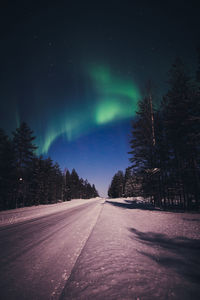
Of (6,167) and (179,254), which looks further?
(6,167)

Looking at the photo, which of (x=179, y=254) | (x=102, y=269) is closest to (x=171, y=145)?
(x=179, y=254)

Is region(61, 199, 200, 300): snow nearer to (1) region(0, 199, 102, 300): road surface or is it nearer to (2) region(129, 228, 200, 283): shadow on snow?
(2) region(129, 228, 200, 283): shadow on snow

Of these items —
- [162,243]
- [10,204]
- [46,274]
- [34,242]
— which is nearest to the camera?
[46,274]

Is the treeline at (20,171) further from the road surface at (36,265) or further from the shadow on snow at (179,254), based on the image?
the shadow on snow at (179,254)

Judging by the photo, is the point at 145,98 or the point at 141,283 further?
the point at 145,98

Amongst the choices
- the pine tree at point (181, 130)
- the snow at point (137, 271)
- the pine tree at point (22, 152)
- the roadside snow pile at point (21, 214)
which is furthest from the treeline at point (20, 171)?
the pine tree at point (181, 130)

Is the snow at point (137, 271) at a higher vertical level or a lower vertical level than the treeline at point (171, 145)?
lower

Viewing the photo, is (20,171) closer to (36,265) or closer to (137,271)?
(36,265)

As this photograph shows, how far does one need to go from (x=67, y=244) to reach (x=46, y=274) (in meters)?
1.83

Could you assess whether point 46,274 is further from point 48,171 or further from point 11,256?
point 48,171

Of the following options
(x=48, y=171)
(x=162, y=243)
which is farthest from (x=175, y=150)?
(x=48, y=171)

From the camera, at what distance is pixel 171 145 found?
1270cm

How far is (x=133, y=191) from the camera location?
13.2 meters

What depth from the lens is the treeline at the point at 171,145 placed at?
425 inches
